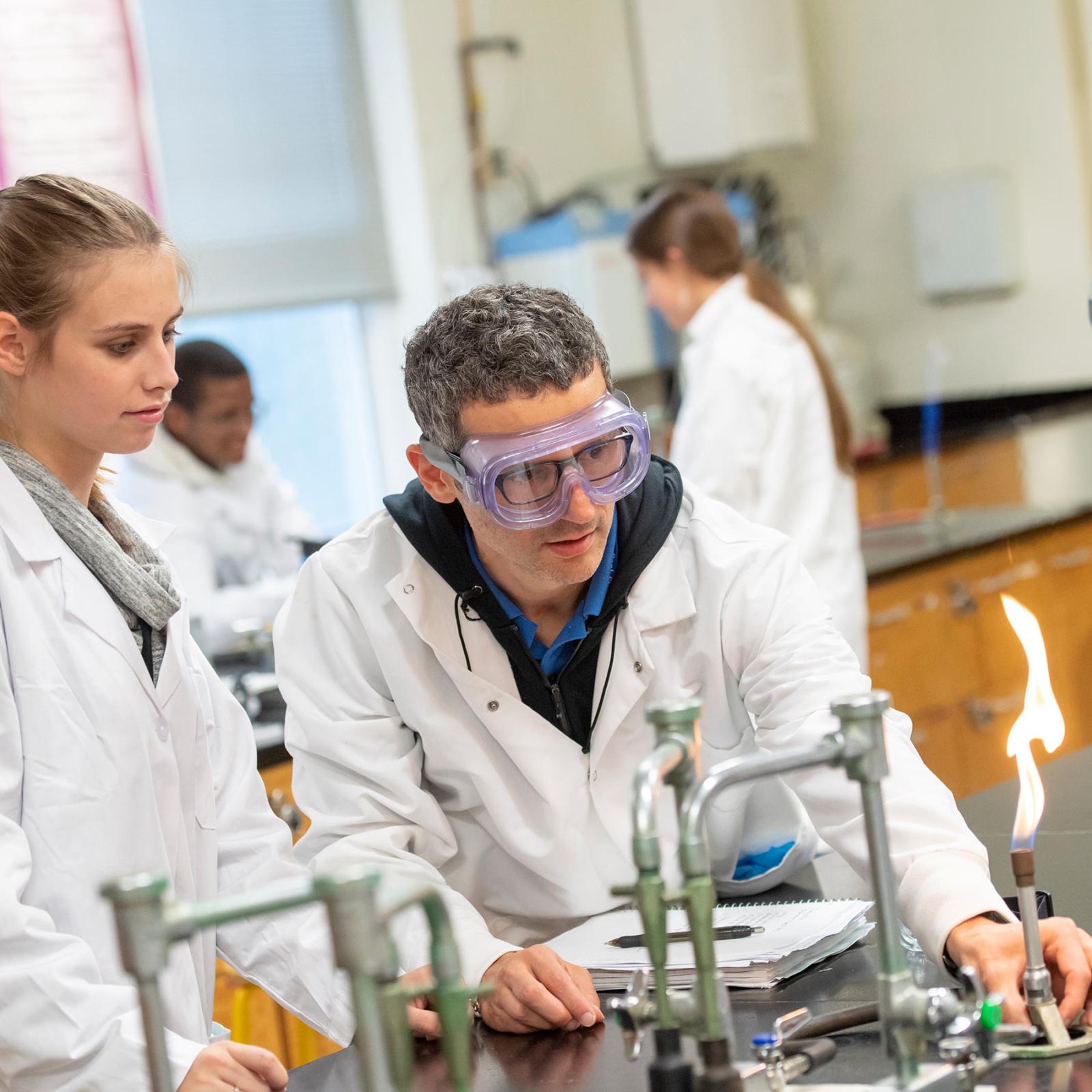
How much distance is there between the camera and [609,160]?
5938 millimetres

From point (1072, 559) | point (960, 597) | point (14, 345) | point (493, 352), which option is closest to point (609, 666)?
point (493, 352)

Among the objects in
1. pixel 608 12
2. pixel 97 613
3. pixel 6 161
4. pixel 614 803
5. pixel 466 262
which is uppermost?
pixel 608 12

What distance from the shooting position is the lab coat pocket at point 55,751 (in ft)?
5.08

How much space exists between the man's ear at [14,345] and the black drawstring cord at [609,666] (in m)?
→ 0.71

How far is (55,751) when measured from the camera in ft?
5.12

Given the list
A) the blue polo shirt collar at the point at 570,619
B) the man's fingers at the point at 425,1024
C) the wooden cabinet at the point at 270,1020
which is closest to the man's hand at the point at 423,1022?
the man's fingers at the point at 425,1024

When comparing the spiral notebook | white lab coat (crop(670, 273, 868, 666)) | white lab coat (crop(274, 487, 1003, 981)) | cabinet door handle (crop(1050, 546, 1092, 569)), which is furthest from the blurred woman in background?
the spiral notebook

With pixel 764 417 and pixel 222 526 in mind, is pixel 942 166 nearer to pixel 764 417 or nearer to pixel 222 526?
pixel 764 417

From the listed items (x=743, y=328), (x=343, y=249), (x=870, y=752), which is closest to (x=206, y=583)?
(x=743, y=328)

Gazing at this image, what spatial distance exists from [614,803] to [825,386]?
2.11 meters

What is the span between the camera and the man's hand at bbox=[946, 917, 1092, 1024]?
1.35 m

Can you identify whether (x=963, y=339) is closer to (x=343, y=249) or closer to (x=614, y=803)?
(x=343, y=249)

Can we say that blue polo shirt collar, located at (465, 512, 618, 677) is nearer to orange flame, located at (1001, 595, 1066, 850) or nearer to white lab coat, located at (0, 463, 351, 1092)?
white lab coat, located at (0, 463, 351, 1092)

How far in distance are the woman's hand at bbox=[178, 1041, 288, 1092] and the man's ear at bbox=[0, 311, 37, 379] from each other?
2.40ft
